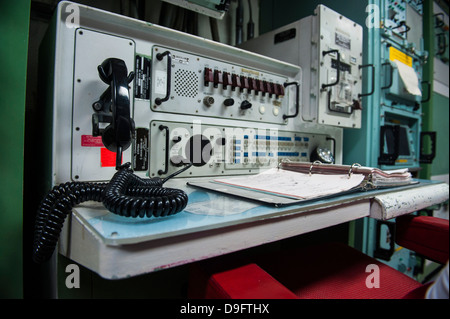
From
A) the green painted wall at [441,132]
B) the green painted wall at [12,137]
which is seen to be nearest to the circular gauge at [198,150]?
the green painted wall at [12,137]

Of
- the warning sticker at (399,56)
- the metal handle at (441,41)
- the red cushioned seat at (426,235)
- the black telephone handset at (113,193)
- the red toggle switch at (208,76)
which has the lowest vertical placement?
the red cushioned seat at (426,235)

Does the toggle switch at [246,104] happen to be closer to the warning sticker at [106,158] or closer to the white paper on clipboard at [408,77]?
the warning sticker at [106,158]

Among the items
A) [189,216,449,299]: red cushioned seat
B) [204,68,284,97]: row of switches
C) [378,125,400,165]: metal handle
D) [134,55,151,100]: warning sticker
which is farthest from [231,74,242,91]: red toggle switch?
[378,125,400,165]: metal handle

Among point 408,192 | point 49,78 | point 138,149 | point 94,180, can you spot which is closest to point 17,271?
point 94,180

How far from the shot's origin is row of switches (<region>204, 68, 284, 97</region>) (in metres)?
1.16

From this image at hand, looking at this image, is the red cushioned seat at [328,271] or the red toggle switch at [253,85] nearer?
the red cushioned seat at [328,271]

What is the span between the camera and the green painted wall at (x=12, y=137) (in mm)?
682

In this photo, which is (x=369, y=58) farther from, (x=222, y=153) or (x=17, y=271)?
(x=17, y=271)

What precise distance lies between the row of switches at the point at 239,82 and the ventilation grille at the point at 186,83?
0.18 ft

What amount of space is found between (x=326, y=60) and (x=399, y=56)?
3.20ft

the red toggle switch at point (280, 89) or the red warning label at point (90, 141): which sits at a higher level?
the red toggle switch at point (280, 89)

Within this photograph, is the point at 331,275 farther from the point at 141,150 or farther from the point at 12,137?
the point at 12,137

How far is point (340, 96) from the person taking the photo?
4.96ft

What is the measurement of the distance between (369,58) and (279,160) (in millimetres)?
1003
